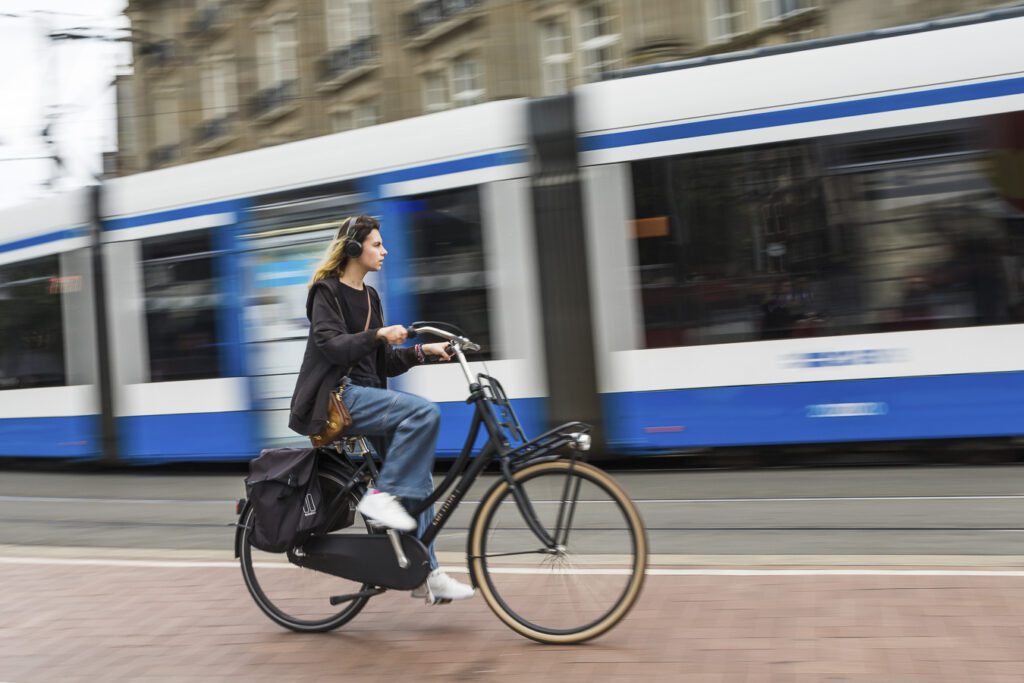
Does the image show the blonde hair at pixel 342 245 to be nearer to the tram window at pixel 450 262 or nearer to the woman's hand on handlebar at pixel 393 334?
the woman's hand on handlebar at pixel 393 334

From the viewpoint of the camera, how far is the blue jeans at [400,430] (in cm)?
432

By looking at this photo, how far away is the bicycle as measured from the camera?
400 cm

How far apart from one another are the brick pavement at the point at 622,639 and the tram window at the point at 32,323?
6.98 metres

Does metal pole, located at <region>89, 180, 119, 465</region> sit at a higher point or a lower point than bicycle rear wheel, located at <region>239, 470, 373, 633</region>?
higher

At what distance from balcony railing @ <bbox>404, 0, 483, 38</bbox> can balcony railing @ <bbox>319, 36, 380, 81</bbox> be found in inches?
58.8

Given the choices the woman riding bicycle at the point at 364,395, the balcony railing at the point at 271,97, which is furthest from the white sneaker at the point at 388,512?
the balcony railing at the point at 271,97

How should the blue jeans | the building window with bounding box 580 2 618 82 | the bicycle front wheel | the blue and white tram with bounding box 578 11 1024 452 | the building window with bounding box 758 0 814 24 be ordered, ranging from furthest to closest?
the building window with bounding box 580 2 618 82
the building window with bounding box 758 0 814 24
the blue and white tram with bounding box 578 11 1024 452
the blue jeans
the bicycle front wheel

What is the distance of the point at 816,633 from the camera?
4.09 m

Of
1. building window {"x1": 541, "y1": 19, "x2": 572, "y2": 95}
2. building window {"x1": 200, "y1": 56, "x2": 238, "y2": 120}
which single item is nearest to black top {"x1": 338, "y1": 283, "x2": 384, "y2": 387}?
building window {"x1": 541, "y1": 19, "x2": 572, "y2": 95}

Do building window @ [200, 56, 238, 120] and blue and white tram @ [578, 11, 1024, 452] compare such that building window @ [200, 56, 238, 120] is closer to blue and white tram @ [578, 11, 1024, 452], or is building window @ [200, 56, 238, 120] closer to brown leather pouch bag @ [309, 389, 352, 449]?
blue and white tram @ [578, 11, 1024, 452]

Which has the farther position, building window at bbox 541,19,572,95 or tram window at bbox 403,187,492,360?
building window at bbox 541,19,572,95

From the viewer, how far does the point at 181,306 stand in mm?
10656

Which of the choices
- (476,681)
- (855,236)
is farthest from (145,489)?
(476,681)

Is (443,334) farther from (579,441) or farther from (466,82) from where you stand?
(466,82)
